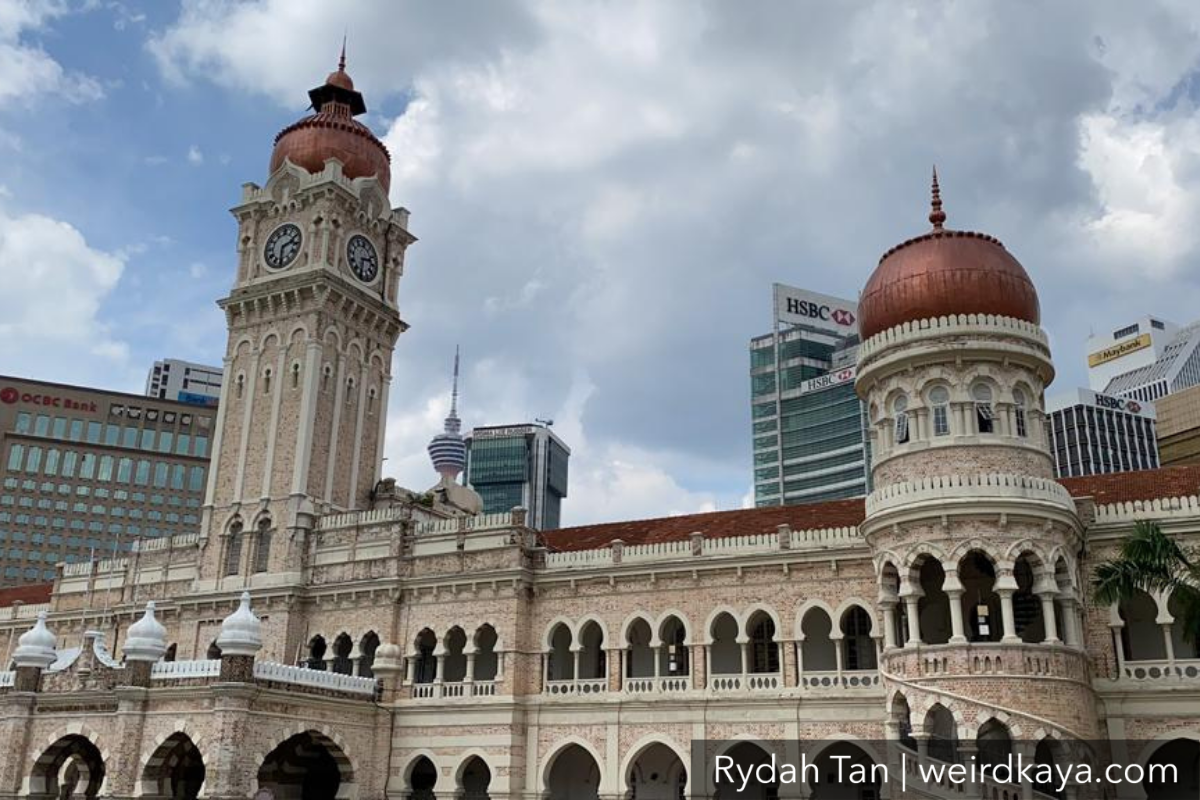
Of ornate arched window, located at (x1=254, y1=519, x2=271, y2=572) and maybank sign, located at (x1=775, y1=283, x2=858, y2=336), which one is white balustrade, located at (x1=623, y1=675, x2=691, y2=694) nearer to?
ornate arched window, located at (x1=254, y1=519, x2=271, y2=572)

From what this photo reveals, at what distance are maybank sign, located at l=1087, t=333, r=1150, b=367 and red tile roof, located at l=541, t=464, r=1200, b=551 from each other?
140813 millimetres

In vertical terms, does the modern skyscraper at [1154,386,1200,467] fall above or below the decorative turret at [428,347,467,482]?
above

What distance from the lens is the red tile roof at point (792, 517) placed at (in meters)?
30.6

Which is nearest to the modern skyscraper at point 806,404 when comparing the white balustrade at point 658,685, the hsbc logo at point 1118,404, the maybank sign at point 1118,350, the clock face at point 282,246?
the hsbc logo at point 1118,404

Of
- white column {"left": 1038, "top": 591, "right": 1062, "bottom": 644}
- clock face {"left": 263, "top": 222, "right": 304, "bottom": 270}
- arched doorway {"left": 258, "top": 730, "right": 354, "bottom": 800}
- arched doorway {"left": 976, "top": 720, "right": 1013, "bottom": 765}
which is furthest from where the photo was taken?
clock face {"left": 263, "top": 222, "right": 304, "bottom": 270}

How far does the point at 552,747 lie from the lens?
33.6 metres

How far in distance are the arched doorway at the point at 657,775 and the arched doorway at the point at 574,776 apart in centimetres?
176

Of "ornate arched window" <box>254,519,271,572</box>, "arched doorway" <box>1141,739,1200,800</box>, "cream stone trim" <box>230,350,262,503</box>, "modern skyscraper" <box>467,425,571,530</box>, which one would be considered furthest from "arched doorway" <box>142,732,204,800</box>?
"modern skyscraper" <box>467,425,571,530</box>

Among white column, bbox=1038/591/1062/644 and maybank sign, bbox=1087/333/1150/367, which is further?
maybank sign, bbox=1087/333/1150/367

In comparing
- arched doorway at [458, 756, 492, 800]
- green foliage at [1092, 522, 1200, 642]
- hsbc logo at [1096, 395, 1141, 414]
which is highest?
hsbc logo at [1096, 395, 1141, 414]

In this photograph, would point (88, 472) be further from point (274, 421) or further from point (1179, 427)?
point (1179, 427)

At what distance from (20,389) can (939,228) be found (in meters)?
90.9

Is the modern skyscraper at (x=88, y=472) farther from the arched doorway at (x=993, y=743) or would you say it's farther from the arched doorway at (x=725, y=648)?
the arched doorway at (x=993, y=743)

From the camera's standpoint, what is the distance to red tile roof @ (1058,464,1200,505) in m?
29.8
